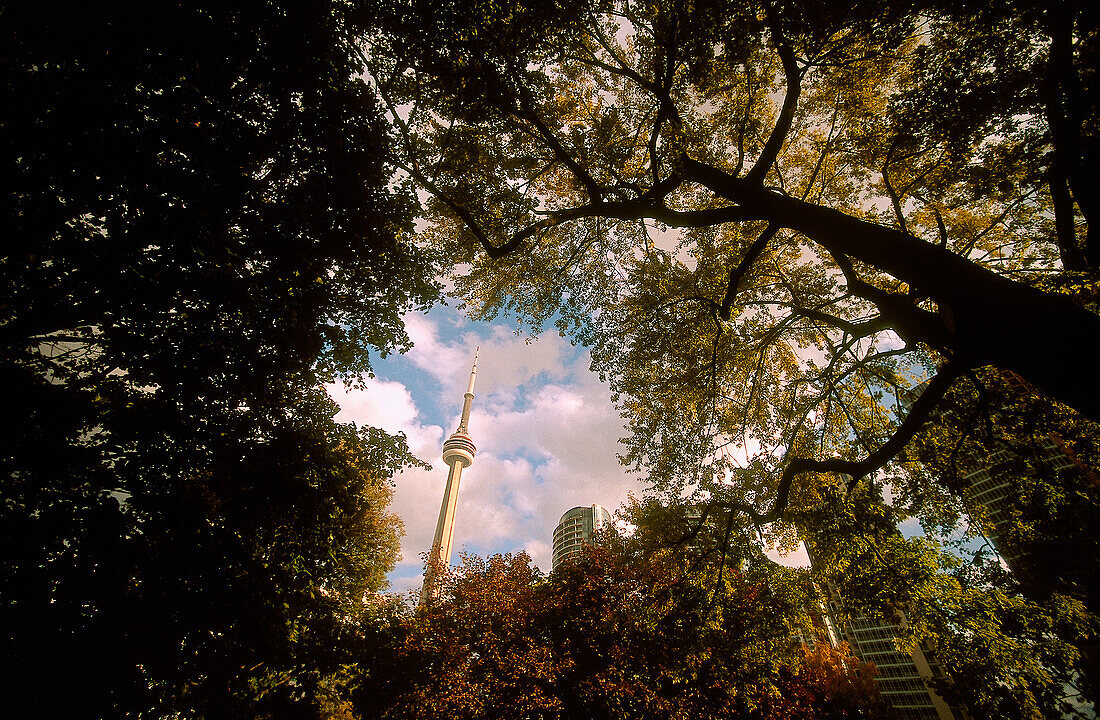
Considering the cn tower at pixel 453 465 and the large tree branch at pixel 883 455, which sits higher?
the cn tower at pixel 453 465

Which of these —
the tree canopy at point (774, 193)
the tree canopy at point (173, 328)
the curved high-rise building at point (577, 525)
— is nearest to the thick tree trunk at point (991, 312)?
the tree canopy at point (774, 193)

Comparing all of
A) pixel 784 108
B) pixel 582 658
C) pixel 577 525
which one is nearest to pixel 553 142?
pixel 784 108

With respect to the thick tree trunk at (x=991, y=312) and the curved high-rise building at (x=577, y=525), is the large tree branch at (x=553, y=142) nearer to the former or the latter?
the thick tree trunk at (x=991, y=312)

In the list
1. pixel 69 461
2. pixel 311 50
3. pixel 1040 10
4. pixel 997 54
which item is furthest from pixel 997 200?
pixel 69 461

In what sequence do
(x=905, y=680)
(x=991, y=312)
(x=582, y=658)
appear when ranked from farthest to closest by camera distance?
(x=905, y=680) → (x=582, y=658) → (x=991, y=312)

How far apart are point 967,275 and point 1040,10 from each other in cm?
481

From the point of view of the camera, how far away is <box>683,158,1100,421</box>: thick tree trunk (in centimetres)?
347

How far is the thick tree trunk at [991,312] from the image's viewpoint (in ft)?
11.4

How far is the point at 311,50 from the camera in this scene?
18.2 ft

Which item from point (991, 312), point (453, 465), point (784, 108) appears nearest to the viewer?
point (991, 312)

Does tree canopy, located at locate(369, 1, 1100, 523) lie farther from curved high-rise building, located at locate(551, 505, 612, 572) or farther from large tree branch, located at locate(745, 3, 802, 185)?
curved high-rise building, located at locate(551, 505, 612, 572)

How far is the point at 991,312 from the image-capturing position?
396 cm

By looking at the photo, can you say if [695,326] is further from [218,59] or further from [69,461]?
[69,461]

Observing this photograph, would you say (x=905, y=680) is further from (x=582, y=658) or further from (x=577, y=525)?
(x=582, y=658)
